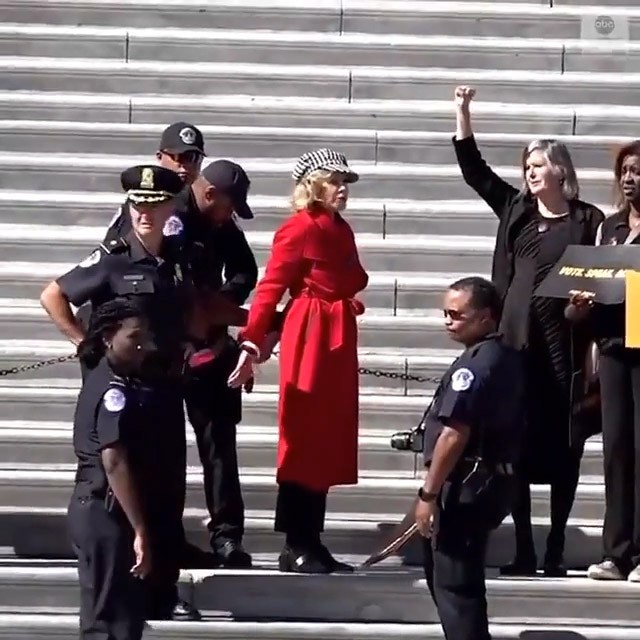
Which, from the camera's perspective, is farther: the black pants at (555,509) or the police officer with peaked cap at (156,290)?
the black pants at (555,509)

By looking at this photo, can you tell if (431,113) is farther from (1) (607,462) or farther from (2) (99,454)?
(2) (99,454)

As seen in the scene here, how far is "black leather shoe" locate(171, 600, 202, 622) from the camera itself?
19.8ft

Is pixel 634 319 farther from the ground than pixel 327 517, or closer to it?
farther from the ground

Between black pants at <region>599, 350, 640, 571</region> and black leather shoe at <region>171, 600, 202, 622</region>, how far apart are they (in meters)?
1.43

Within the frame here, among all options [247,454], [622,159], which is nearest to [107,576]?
[247,454]

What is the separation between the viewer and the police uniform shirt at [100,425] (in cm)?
506

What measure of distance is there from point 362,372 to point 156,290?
5.76ft

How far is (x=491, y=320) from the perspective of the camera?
543 cm

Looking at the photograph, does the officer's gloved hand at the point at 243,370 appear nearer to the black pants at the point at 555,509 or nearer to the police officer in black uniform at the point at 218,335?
the police officer in black uniform at the point at 218,335

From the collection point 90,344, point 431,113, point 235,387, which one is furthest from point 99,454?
point 431,113

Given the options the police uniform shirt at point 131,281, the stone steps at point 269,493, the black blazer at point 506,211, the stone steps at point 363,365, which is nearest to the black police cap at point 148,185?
the police uniform shirt at point 131,281

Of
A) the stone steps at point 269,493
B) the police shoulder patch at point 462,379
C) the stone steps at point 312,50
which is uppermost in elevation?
the stone steps at point 312,50

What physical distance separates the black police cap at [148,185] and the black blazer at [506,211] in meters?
1.32

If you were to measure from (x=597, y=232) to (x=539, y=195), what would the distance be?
9.4 inches
